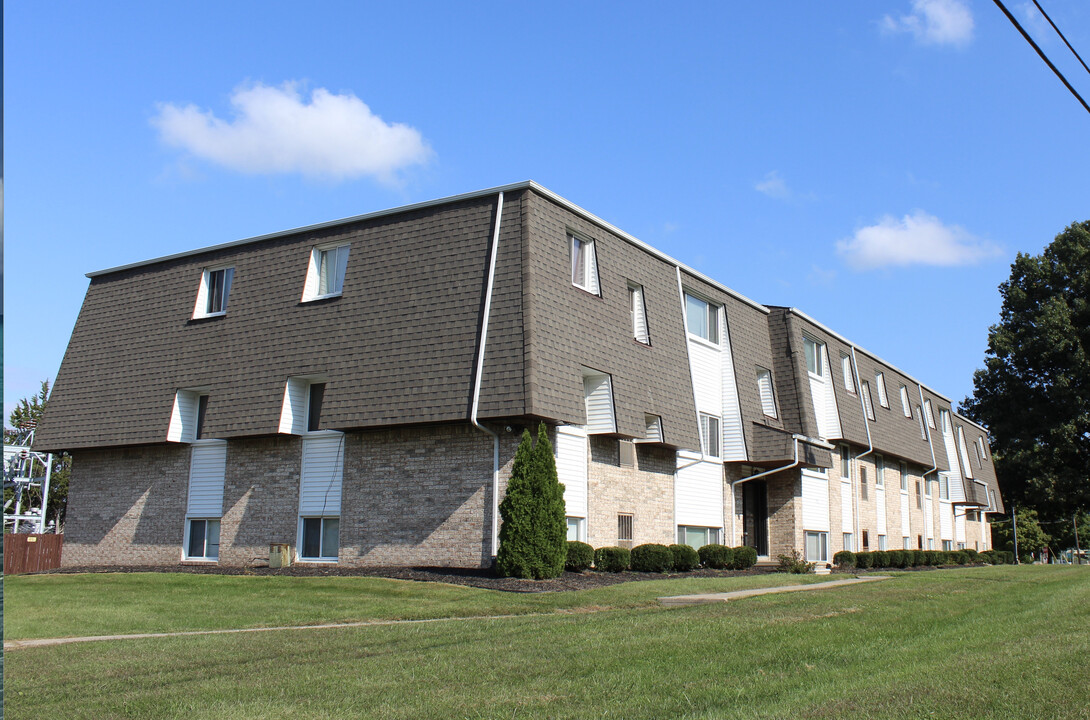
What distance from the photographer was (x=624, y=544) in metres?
21.6

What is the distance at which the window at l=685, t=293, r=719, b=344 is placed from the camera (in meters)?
26.1

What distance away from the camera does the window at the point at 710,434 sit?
84.9ft

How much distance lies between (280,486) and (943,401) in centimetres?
3703

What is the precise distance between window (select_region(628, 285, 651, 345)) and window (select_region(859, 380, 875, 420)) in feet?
49.4

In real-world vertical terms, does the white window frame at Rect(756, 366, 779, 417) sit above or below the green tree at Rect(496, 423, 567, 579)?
above

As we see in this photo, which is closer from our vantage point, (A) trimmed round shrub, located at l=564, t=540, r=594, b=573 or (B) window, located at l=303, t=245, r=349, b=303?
(A) trimmed round shrub, located at l=564, t=540, r=594, b=573

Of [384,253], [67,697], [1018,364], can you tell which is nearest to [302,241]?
[384,253]

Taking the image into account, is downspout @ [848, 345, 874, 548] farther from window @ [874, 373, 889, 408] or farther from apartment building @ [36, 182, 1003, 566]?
apartment building @ [36, 182, 1003, 566]

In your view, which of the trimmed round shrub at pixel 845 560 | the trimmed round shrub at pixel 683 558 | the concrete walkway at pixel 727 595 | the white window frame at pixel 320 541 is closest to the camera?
the concrete walkway at pixel 727 595

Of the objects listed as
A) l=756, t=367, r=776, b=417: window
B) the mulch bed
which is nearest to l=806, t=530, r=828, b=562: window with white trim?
l=756, t=367, r=776, b=417: window

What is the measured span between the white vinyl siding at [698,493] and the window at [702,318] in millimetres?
3722

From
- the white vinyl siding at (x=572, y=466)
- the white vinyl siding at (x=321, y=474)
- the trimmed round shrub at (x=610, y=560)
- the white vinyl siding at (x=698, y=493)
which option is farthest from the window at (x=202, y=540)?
the white vinyl siding at (x=698, y=493)

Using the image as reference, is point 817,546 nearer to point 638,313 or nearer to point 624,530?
point 624,530

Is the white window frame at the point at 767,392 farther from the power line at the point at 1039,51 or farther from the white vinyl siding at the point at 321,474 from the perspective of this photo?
the power line at the point at 1039,51
